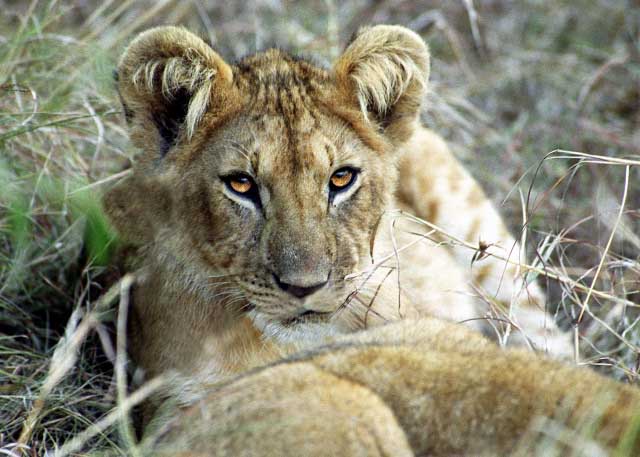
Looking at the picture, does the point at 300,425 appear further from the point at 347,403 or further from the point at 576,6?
the point at 576,6

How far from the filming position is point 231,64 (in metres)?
3.98

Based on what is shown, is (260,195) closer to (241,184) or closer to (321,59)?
(241,184)

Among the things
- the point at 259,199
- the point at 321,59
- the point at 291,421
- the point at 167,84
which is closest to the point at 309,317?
the point at 259,199

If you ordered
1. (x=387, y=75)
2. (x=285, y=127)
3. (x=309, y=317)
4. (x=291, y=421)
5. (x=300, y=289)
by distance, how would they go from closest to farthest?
(x=291, y=421), (x=300, y=289), (x=309, y=317), (x=285, y=127), (x=387, y=75)

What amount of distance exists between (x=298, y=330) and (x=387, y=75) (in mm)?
1094

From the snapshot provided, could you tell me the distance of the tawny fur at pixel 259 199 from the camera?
346 centimetres

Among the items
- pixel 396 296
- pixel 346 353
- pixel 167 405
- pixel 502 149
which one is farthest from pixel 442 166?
pixel 346 353

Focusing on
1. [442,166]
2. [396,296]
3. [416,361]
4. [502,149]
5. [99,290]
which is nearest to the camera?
[416,361]

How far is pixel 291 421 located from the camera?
212cm

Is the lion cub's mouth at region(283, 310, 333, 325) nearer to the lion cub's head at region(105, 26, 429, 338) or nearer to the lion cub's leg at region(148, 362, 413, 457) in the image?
the lion cub's head at region(105, 26, 429, 338)

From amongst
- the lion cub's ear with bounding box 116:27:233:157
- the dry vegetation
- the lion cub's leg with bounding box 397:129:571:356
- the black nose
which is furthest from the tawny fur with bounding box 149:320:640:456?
the lion cub's leg with bounding box 397:129:571:356

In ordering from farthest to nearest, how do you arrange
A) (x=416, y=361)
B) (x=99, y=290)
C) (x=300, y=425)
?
1. (x=99, y=290)
2. (x=416, y=361)
3. (x=300, y=425)

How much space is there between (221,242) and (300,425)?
153 cm

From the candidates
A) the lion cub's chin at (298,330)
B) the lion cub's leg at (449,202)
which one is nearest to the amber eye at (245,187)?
the lion cub's chin at (298,330)
